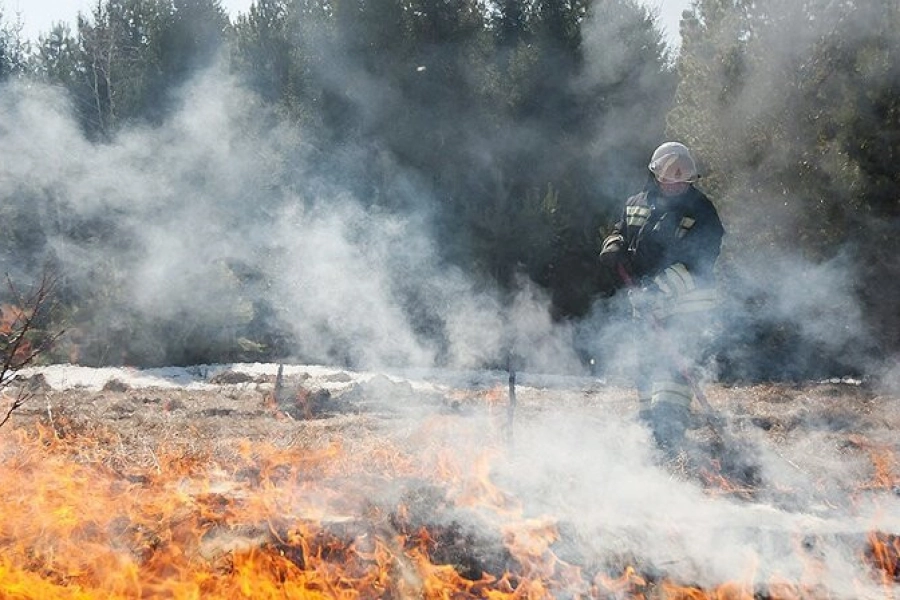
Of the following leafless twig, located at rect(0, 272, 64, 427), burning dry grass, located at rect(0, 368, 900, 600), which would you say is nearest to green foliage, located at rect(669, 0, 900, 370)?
burning dry grass, located at rect(0, 368, 900, 600)

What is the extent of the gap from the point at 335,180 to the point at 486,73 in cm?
392

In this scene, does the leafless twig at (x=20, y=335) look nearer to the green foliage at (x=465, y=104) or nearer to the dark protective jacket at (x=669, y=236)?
the dark protective jacket at (x=669, y=236)

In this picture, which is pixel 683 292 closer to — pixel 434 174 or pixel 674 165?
pixel 674 165

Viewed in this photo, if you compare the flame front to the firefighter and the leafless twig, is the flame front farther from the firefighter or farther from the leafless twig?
the firefighter

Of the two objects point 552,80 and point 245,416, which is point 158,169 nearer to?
point 552,80

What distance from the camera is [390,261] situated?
13.1 meters

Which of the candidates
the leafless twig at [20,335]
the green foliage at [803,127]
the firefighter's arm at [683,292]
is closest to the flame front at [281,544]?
the leafless twig at [20,335]

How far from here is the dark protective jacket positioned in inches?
197

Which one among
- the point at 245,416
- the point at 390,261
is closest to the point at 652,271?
the point at 245,416

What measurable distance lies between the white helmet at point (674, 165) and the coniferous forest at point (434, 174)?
506 centimetres

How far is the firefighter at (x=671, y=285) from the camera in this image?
4809mm

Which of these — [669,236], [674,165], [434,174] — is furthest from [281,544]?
[434,174]

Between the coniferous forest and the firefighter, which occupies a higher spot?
the coniferous forest

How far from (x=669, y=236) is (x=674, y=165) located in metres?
0.47
